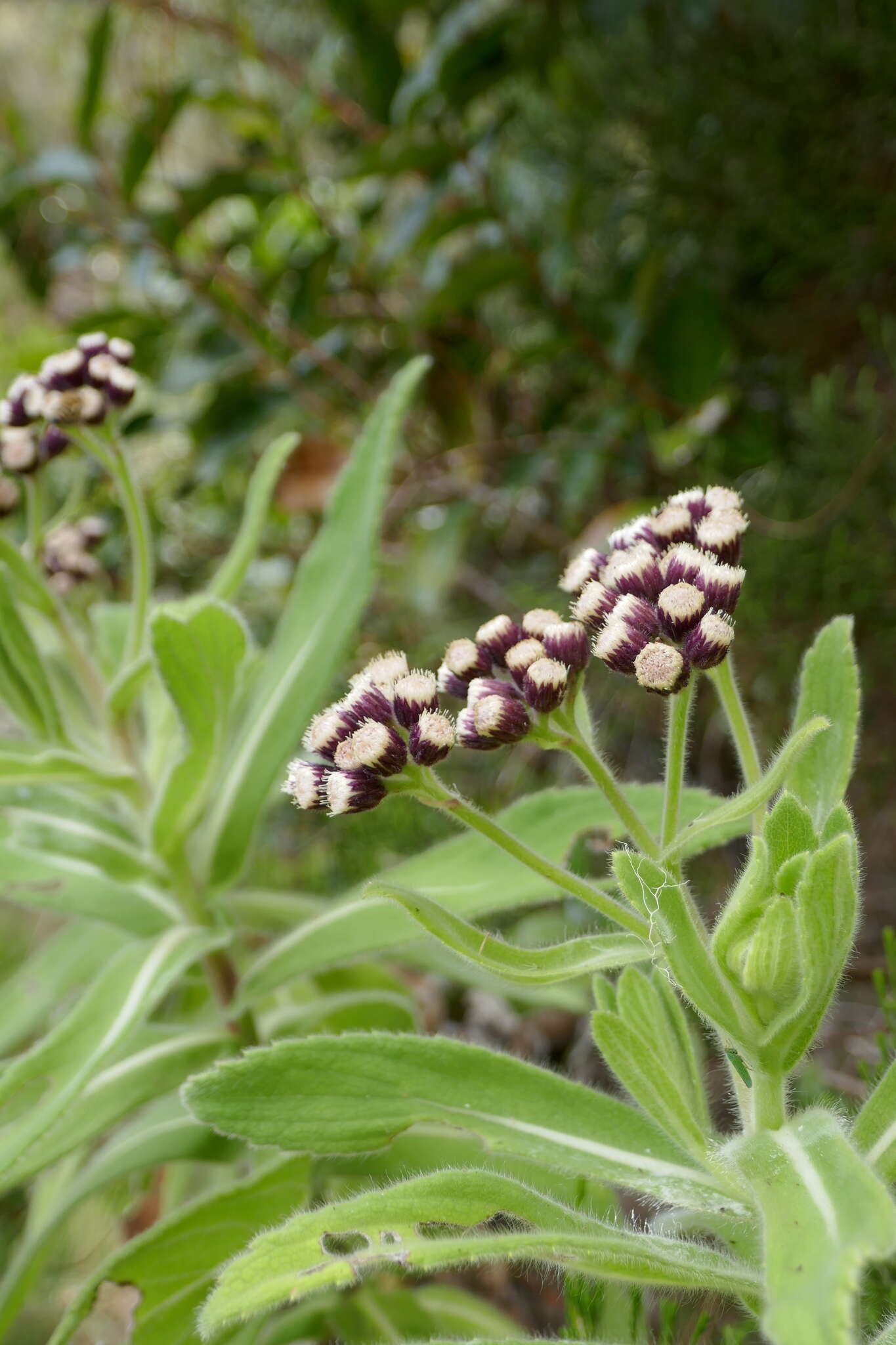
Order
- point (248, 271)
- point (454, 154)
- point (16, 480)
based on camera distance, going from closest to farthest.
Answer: point (16, 480) < point (454, 154) < point (248, 271)

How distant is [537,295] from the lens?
5.74 ft

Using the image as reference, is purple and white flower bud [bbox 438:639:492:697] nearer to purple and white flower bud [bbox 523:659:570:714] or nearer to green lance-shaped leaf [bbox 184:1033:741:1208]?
purple and white flower bud [bbox 523:659:570:714]

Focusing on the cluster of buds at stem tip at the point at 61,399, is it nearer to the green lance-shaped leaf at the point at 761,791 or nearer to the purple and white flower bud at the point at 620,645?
the purple and white flower bud at the point at 620,645

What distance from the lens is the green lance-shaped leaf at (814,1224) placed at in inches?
16.1

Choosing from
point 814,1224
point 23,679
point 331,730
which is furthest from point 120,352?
point 814,1224

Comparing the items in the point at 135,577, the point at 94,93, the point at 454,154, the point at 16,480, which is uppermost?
the point at 94,93

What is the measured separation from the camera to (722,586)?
2.00 ft

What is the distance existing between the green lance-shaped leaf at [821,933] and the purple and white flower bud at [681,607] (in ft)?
0.50

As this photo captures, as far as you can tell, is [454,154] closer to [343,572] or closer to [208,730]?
[343,572]

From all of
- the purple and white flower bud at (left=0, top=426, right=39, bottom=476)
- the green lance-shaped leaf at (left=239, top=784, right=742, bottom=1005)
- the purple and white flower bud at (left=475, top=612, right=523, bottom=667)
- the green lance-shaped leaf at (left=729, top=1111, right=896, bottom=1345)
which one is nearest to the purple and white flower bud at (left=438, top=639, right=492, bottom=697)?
the purple and white flower bud at (left=475, top=612, right=523, bottom=667)

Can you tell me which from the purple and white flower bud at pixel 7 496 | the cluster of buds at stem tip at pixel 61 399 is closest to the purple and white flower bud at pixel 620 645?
the cluster of buds at stem tip at pixel 61 399

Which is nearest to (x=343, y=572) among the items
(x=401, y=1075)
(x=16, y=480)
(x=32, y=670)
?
(x=32, y=670)

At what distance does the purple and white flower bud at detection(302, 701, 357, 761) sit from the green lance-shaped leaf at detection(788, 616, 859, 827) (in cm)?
32

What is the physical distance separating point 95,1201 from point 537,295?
65.4 inches
